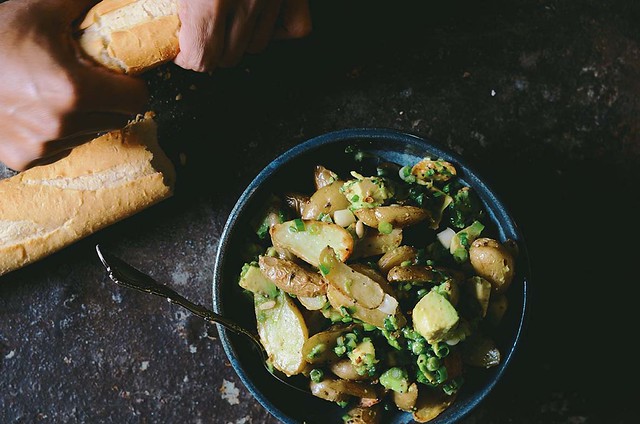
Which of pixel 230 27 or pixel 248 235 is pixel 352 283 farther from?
pixel 230 27

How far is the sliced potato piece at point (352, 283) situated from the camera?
126cm

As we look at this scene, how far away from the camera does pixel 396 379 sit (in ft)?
4.31

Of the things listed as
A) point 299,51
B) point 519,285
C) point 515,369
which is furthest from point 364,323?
point 299,51

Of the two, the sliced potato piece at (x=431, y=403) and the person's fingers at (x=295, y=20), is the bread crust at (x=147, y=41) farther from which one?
the sliced potato piece at (x=431, y=403)

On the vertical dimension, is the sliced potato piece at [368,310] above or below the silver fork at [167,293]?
above

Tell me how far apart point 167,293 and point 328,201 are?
1.14ft

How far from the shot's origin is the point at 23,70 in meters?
1.43

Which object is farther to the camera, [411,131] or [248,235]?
[411,131]

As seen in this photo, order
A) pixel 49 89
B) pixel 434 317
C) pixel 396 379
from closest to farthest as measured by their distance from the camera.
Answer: pixel 434 317 → pixel 396 379 → pixel 49 89

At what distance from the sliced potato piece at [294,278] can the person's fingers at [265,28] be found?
515mm

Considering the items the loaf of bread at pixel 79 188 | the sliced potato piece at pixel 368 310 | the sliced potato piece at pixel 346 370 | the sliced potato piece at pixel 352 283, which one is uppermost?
the sliced potato piece at pixel 352 283

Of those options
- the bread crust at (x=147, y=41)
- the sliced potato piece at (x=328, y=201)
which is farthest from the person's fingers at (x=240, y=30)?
the sliced potato piece at (x=328, y=201)

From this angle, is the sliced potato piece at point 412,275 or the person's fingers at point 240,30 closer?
the sliced potato piece at point 412,275

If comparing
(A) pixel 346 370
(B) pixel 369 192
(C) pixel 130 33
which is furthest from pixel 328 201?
(C) pixel 130 33
